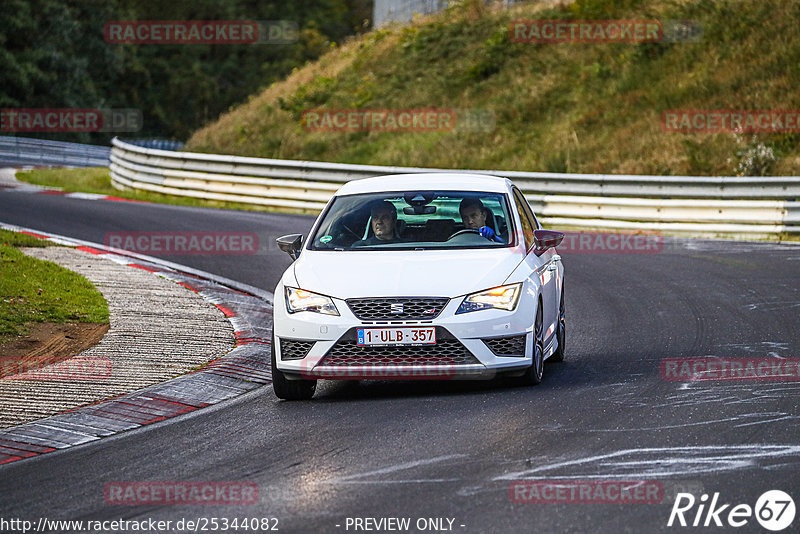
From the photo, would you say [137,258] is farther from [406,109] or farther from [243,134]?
[243,134]

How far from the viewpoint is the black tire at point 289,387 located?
8883 millimetres

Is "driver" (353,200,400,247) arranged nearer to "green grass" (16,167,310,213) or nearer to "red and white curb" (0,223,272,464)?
"red and white curb" (0,223,272,464)

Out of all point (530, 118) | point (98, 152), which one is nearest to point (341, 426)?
point (530, 118)

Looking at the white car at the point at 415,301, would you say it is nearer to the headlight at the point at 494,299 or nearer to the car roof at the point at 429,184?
the headlight at the point at 494,299

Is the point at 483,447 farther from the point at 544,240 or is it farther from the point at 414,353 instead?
the point at 544,240

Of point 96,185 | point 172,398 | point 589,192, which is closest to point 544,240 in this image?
point 172,398

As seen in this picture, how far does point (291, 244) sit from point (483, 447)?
124 inches

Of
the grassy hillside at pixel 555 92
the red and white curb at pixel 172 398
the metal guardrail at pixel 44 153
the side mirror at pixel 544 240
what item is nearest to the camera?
the red and white curb at pixel 172 398

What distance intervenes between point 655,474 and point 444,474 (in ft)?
3.70

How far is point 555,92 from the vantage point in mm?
32531

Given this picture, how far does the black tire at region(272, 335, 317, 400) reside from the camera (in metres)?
8.88

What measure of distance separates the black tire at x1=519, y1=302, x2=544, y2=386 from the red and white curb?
2.19 meters

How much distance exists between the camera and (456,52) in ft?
123

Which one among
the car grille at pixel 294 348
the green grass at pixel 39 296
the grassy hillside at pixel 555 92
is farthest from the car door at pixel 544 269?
the grassy hillside at pixel 555 92
